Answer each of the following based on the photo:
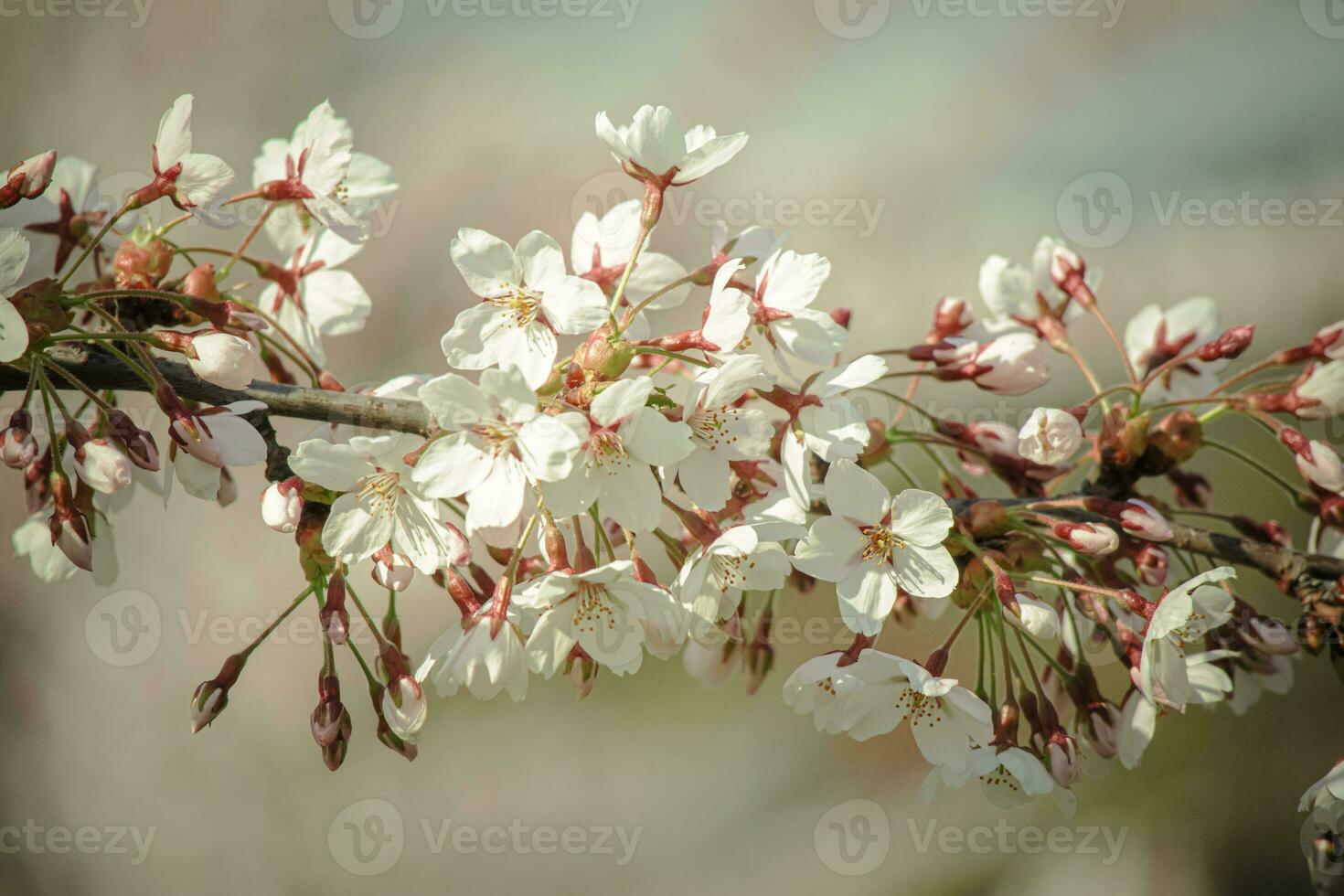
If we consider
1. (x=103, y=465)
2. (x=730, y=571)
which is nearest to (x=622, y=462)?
(x=730, y=571)

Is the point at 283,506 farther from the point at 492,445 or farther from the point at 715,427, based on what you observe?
the point at 715,427

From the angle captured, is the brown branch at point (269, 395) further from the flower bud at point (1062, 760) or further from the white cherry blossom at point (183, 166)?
the flower bud at point (1062, 760)

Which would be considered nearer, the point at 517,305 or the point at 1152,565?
the point at 517,305

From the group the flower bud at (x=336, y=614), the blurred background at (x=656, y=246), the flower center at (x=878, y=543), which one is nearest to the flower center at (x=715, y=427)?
the flower center at (x=878, y=543)

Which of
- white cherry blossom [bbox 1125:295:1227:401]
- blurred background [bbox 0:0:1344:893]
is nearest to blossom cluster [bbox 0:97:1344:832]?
white cherry blossom [bbox 1125:295:1227:401]

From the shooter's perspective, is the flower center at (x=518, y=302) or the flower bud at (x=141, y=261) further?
the flower bud at (x=141, y=261)
